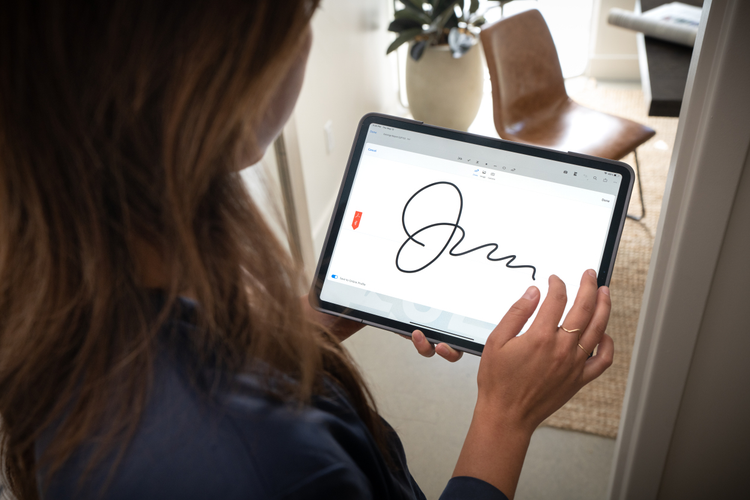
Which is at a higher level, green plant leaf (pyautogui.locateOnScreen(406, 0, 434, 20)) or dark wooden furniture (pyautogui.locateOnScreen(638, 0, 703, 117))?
green plant leaf (pyautogui.locateOnScreen(406, 0, 434, 20))

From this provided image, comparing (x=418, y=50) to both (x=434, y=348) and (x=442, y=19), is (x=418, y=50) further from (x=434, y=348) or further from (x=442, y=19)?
(x=434, y=348)

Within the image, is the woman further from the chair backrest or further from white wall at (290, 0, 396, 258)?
the chair backrest

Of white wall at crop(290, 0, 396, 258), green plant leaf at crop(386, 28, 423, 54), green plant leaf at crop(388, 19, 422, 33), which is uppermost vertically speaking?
green plant leaf at crop(388, 19, 422, 33)

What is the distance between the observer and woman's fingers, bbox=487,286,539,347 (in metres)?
0.58

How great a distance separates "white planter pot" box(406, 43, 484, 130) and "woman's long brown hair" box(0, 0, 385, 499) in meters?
2.28

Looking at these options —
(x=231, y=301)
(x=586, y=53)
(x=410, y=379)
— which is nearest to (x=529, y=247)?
(x=231, y=301)

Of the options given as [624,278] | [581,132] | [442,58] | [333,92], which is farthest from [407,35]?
[624,278]

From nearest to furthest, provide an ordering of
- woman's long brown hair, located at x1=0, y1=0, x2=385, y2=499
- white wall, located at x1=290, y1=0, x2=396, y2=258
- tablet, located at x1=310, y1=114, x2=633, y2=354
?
woman's long brown hair, located at x1=0, y1=0, x2=385, y2=499
tablet, located at x1=310, y1=114, x2=633, y2=354
white wall, located at x1=290, y1=0, x2=396, y2=258

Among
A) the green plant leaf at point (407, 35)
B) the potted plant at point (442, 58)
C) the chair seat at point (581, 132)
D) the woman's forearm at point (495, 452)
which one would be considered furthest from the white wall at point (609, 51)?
the woman's forearm at point (495, 452)

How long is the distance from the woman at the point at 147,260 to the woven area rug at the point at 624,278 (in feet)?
4.19

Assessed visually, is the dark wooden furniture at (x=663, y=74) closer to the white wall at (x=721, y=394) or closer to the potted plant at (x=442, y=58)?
the potted plant at (x=442, y=58)

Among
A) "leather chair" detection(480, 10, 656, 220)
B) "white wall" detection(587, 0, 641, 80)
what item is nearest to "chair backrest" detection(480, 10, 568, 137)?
"leather chair" detection(480, 10, 656, 220)

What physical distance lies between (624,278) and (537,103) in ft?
2.49

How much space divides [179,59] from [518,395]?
0.46m
